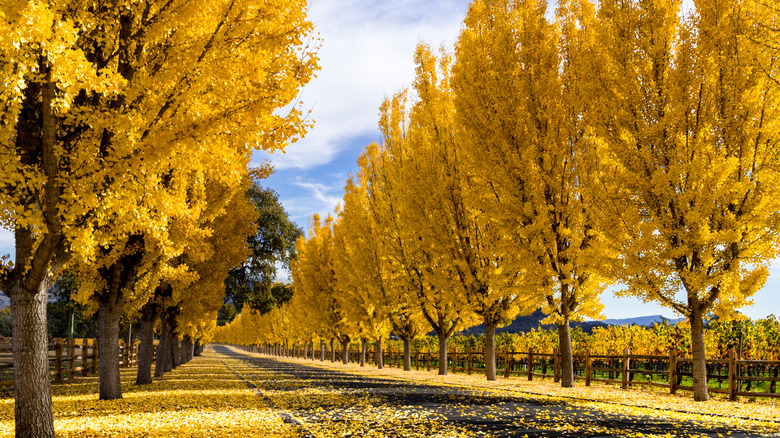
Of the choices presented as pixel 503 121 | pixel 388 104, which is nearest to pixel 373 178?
pixel 388 104

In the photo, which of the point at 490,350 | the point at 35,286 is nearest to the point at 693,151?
the point at 490,350

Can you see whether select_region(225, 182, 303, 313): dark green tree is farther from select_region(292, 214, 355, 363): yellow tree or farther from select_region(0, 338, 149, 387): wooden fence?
select_region(0, 338, 149, 387): wooden fence

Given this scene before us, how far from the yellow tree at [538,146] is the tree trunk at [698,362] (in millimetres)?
2902

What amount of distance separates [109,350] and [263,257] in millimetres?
20838

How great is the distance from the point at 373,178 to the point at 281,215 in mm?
9855

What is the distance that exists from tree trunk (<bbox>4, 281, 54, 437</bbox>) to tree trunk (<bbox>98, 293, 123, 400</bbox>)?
596 centimetres

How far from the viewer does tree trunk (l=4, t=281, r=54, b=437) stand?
719 cm

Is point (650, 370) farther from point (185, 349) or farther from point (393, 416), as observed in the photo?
point (185, 349)

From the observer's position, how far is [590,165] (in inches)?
610

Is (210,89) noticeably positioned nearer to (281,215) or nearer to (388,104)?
(388,104)

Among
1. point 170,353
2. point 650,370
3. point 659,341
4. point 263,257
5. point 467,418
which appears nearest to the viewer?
point 467,418

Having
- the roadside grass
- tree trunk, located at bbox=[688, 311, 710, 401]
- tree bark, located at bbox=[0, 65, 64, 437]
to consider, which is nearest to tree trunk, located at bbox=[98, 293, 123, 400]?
the roadside grass

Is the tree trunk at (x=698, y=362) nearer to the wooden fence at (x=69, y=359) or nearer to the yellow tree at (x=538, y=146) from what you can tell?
the yellow tree at (x=538, y=146)

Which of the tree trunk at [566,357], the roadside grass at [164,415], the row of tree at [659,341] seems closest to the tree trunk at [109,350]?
the roadside grass at [164,415]
